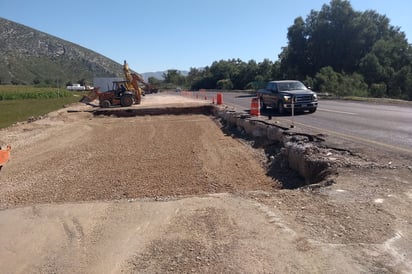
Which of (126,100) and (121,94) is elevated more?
(121,94)

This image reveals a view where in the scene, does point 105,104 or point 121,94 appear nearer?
point 105,104

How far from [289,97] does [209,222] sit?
17033 millimetres

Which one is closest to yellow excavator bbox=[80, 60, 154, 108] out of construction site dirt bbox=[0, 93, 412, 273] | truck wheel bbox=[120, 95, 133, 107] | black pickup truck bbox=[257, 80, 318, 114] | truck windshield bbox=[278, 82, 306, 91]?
truck wheel bbox=[120, 95, 133, 107]

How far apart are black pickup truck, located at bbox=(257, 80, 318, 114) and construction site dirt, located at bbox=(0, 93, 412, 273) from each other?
35.5ft

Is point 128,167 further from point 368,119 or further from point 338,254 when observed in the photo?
point 368,119

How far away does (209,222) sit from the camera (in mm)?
5719

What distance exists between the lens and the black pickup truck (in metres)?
21.7

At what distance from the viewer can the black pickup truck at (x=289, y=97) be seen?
71.2 feet

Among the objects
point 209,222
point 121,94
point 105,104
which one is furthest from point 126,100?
point 209,222

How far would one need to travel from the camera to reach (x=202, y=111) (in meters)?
33.2

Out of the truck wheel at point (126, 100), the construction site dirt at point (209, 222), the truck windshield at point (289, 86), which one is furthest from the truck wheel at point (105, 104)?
the construction site dirt at point (209, 222)

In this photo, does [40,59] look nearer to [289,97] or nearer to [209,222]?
[289,97]

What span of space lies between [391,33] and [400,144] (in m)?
55.4

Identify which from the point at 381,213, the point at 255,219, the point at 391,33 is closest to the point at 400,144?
the point at 381,213
